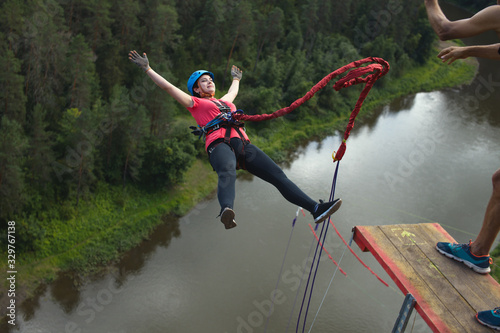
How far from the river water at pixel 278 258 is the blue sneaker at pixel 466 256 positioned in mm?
9355

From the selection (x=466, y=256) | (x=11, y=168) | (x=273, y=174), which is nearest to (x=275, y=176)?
(x=273, y=174)

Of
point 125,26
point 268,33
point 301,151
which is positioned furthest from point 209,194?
point 268,33

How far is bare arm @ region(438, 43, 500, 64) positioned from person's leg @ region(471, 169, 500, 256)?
1.35 metres

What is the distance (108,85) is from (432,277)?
51.4ft

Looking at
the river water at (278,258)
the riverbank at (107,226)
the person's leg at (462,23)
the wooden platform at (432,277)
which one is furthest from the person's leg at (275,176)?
the riverbank at (107,226)

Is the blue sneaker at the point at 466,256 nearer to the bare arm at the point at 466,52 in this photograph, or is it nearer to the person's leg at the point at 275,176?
the person's leg at the point at 275,176

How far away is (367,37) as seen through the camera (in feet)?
99.5

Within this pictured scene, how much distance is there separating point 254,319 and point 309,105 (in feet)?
45.0

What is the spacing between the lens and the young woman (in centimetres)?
441

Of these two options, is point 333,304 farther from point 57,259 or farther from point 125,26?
point 125,26

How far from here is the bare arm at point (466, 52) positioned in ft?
12.0

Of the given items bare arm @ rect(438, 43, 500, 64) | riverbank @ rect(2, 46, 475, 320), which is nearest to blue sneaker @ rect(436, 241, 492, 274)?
bare arm @ rect(438, 43, 500, 64)

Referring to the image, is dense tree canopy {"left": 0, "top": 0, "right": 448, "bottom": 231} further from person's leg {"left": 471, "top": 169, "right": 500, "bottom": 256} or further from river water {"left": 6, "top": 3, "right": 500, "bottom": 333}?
person's leg {"left": 471, "top": 169, "right": 500, "bottom": 256}

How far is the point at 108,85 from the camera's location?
17.7 meters
